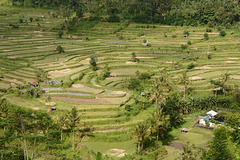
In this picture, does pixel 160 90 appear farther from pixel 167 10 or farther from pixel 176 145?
pixel 167 10

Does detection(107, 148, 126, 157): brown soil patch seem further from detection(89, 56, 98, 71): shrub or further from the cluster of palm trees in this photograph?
detection(89, 56, 98, 71): shrub

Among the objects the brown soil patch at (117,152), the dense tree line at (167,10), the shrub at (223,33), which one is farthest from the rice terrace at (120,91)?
the shrub at (223,33)

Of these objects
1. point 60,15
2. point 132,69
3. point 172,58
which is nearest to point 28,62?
point 132,69

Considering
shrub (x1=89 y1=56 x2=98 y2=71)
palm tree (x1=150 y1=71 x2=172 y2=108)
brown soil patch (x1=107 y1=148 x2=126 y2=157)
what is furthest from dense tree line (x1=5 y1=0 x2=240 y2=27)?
brown soil patch (x1=107 y1=148 x2=126 y2=157)

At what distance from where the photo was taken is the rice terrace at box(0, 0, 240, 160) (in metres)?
25.4

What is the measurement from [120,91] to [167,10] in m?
61.6

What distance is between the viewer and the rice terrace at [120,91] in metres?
25.4

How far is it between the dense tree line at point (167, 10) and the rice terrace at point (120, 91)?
4.06ft

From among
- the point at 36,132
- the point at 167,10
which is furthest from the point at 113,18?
the point at 36,132

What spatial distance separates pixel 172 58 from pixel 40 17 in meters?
60.3

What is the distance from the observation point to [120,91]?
38.8m

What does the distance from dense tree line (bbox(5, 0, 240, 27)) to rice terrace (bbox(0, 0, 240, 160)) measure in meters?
1.24

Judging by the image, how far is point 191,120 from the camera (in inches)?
1310

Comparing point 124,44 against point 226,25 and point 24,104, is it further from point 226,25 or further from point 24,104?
point 24,104
